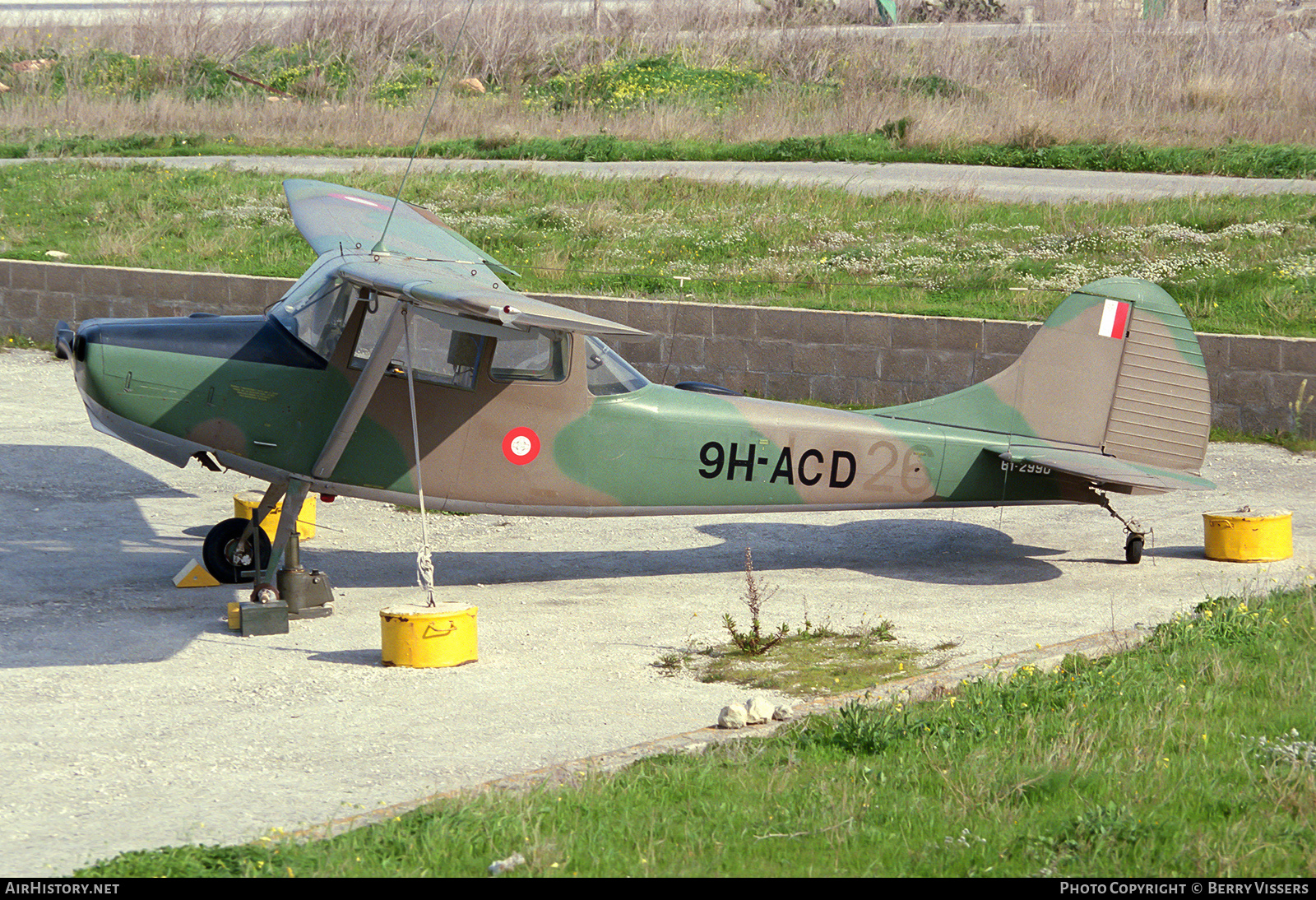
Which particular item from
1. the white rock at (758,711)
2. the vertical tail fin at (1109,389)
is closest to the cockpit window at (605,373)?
the vertical tail fin at (1109,389)

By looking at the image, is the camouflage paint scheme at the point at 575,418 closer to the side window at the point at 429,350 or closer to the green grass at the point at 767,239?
the side window at the point at 429,350

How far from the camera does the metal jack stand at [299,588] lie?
31.7ft

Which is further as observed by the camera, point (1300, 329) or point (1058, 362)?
point (1300, 329)

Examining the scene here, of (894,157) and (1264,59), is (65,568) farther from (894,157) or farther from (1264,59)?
(1264,59)

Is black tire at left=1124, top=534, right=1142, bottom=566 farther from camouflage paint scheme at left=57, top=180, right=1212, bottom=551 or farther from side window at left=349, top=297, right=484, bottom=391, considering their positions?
side window at left=349, top=297, right=484, bottom=391

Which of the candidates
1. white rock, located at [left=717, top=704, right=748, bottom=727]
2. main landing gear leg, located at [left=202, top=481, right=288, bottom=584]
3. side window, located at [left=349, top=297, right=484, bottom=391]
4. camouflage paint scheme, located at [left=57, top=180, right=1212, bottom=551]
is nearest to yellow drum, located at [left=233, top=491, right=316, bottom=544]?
main landing gear leg, located at [left=202, top=481, right=288, bottom=584]

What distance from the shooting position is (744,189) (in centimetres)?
2230

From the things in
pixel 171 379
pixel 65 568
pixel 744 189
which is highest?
pixel 744 189

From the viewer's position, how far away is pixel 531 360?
33.2 ft

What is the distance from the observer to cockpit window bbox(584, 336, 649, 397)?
10344mm

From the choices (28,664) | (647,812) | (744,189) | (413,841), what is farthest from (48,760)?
(744,189)

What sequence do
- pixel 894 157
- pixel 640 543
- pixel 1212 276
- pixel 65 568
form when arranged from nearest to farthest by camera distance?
pixel 65 568 < pixel 640 543 < pixel 1212 276 < pixel 894 157

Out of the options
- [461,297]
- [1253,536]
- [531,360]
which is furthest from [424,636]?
[1253,536]

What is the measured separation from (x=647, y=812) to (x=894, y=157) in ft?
69.7
